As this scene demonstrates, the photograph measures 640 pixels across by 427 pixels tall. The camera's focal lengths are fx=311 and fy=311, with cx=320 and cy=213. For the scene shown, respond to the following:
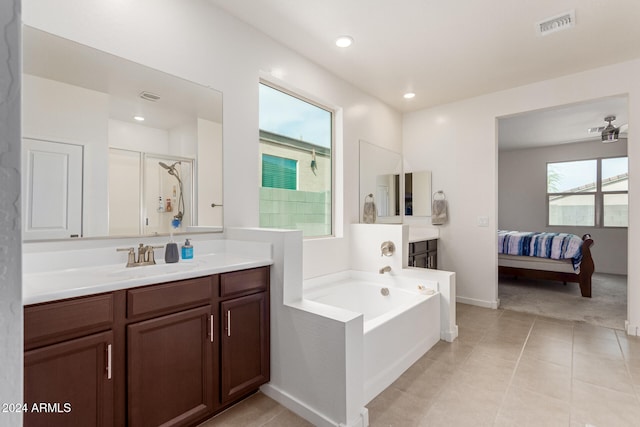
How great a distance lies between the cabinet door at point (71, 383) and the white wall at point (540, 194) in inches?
299

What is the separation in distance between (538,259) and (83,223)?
5.34 m

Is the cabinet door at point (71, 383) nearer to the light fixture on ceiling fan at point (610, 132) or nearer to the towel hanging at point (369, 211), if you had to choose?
the towel hanging at point (369, 211)

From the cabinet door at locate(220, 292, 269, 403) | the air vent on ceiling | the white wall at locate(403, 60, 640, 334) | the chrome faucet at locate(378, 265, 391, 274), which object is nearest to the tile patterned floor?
the cabinet door at locate(220, 292, 269, 403)

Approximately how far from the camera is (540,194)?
6.56 m

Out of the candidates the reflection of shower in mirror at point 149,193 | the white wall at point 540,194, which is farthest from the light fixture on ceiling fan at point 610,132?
the reflection of shower in mirror at point 149,193

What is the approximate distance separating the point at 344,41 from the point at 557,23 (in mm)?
1627

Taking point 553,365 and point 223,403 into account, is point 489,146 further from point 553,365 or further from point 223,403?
point 223,403

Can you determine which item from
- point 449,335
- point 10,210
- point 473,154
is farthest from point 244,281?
point 473,154

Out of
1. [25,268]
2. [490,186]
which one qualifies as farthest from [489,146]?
[25,268]

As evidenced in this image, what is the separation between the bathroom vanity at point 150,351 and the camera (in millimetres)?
1175

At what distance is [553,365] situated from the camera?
2334 millimetres

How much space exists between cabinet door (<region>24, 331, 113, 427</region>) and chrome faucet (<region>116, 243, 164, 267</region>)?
1.71ft

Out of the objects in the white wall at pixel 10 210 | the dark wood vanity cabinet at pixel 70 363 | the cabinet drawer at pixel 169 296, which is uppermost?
the white wall at pixel 10 210

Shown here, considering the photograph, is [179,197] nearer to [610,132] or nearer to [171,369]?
[171,369]
